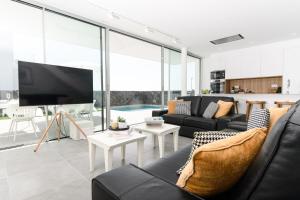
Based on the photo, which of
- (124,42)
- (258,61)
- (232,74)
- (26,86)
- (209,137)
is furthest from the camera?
(232,74)

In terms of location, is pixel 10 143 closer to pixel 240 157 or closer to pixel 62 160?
pixel 62 160

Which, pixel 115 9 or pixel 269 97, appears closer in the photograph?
pixel 115 9

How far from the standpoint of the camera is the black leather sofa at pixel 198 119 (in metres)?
3.38

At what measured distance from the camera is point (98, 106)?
14.1 ft

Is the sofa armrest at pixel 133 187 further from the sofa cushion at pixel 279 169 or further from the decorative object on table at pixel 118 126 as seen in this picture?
the decorative object on table at pixel 118 126

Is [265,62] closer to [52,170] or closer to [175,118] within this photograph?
[175,118]

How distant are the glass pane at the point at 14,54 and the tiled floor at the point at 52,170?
68cm

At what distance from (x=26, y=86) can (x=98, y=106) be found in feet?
5.78

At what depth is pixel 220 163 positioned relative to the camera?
0.67 metres

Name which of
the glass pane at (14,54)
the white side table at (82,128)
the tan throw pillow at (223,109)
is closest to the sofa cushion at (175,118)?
the tan throw pillow at (223,109)

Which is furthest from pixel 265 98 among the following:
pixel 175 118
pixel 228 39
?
pixel 175 118

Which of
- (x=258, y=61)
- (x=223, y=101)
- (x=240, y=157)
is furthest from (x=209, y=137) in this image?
(x=258, y=61)

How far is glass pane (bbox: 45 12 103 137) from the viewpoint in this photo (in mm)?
3438

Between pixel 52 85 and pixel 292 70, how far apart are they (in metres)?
6.71
